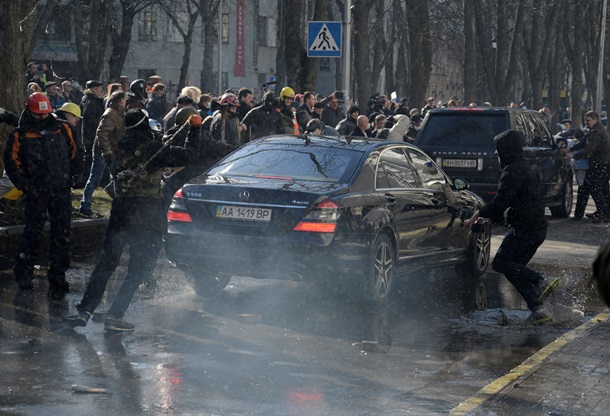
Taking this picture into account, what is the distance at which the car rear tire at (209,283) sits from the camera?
→ 1093 centimetres

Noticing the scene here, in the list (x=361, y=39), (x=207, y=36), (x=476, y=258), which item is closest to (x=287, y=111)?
(x=476, y=258)

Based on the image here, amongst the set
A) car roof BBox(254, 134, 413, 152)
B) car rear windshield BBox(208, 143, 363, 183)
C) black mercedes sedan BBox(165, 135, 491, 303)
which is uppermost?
car roof BBox(254, 134, 413, 152)

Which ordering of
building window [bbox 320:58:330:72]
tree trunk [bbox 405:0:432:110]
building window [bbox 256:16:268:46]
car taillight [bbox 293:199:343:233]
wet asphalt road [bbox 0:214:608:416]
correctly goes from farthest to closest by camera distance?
building window [bbox 256:16:268:46] → building window [bbox 320:58:330:72] → tree trunk [bbox 405:0:432:110] → car taillight [bbox 293:199:343:233] → wet asphalt road [bbox 0:214:608:416]

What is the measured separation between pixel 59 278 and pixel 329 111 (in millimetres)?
12563

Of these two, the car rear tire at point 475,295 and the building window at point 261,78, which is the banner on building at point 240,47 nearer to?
the building window at point 261,78

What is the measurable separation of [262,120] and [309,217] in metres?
7.58

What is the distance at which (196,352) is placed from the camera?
8.35 metres

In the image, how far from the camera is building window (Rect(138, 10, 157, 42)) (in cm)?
7706

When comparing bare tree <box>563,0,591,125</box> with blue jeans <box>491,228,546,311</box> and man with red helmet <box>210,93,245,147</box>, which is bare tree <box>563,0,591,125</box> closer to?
man with red helmet <box>210,93,245,147</box>

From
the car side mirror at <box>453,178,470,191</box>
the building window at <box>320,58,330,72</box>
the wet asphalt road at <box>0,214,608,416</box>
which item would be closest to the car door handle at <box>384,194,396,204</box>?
the wet asphalt road at <box>0,214,608,416</box>

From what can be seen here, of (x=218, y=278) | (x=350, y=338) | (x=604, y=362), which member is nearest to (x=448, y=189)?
(x=218, y=278)

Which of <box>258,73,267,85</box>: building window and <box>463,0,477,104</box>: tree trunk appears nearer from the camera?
<box>463,0,477,104</box>: tree trunk

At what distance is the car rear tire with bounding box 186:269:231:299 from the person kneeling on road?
154 centimetres

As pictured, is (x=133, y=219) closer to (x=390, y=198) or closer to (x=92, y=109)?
(x=390, y=198)
